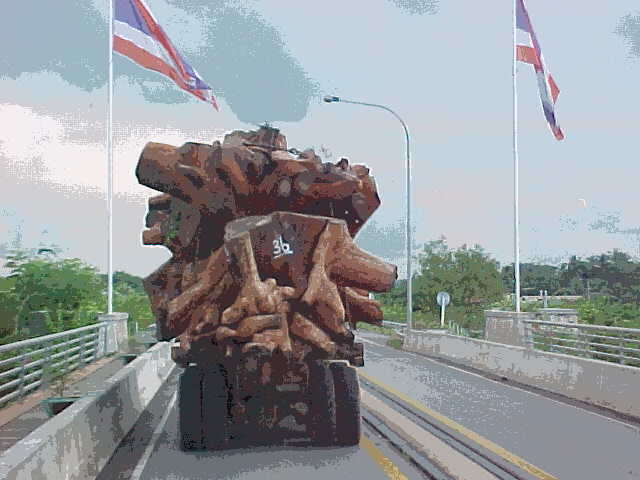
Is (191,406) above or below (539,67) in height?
below

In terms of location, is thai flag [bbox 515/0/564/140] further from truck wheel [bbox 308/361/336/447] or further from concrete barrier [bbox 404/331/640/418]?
truck wheel [bbox 308/361/336/447]

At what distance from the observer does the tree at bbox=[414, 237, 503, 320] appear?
64.8 m

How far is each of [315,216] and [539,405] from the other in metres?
7.63

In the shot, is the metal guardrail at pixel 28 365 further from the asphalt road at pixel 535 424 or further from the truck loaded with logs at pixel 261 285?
the asphalt road at pixel 535 424

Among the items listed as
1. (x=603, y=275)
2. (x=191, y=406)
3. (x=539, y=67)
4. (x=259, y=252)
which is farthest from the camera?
(x=603, y=275)

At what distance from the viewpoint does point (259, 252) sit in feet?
33.0

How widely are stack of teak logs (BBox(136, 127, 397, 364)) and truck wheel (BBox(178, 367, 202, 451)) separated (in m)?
0.41

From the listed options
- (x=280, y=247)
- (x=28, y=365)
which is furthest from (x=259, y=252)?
(x=28, y=365)

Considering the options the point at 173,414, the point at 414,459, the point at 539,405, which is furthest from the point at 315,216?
the point at 539,405

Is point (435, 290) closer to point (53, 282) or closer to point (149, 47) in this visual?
point (53, 282)

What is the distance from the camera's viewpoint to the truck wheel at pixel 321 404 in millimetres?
10586

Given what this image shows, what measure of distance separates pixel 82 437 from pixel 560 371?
1169 cm

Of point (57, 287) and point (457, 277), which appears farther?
point (457, 277)

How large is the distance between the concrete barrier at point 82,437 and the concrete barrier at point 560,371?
7.78 metres
